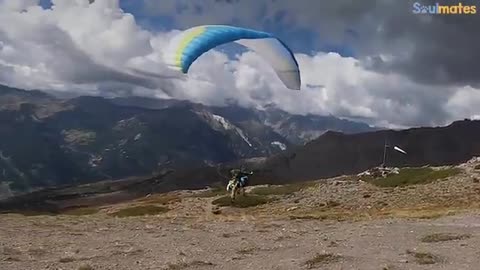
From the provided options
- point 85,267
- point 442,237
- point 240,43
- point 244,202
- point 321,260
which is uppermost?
point 240,43

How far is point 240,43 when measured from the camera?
3834 centimetres

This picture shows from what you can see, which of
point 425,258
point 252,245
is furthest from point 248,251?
point 425,258

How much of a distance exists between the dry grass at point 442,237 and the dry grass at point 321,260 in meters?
6.95

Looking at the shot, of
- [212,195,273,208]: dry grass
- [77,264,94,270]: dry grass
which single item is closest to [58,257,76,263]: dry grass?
[77,264,94,270]: dry grass

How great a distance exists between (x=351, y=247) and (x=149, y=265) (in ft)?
30.1

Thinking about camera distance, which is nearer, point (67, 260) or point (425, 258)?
point (425, 258)

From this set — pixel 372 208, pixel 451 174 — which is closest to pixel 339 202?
pixel 372 208

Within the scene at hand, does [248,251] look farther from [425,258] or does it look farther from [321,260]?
[425,258]

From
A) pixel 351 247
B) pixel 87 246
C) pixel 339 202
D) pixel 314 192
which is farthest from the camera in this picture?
pixel 314 192

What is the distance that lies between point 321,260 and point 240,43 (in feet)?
63.7

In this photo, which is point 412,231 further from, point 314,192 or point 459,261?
point 314,192

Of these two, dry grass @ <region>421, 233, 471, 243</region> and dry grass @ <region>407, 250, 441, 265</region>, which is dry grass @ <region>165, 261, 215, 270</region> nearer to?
dry grass @ <region>407, 250, 441, 265</region>

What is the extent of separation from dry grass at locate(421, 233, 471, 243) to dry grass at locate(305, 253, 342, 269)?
6.95 meters

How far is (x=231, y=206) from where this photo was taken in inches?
2739
